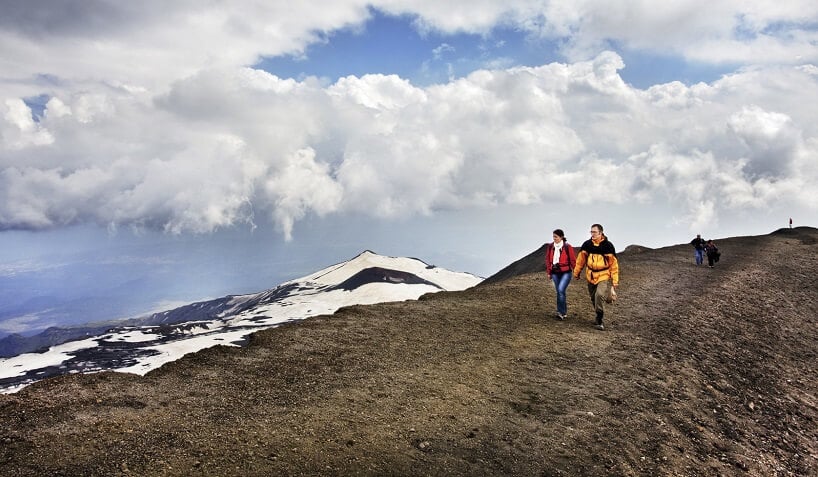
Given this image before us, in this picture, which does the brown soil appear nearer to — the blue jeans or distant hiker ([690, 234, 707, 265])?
the blue jeans

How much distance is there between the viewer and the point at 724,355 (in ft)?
60.2

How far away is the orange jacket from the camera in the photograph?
62.4ft

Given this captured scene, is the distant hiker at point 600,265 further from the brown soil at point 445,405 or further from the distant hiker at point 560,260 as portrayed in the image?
the brown soil at point 445,405

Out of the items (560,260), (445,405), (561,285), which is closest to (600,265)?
(560,260)

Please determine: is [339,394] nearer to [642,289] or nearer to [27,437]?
[27,437]

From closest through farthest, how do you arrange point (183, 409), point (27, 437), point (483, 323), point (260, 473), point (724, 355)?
point (260, 473) < point (27, 437) < point (183, 409) < point (724, 355) < point (483, 323)

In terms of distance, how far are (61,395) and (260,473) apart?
19.4 ft

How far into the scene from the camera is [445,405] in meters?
11.9

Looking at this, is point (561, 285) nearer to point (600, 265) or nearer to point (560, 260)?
point (560, 260)

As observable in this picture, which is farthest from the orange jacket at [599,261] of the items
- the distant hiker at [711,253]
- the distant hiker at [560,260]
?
the distant hiker at [711,253]

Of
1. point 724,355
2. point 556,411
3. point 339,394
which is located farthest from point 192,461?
point 724,355

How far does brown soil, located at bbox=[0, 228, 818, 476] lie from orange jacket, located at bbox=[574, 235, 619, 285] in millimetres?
2211

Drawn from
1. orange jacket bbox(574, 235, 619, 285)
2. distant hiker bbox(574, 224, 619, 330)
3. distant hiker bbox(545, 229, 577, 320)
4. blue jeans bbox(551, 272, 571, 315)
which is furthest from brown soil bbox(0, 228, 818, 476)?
orange jacket bbox(574, 235, 619, 285)

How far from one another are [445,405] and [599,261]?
10.2 meters
